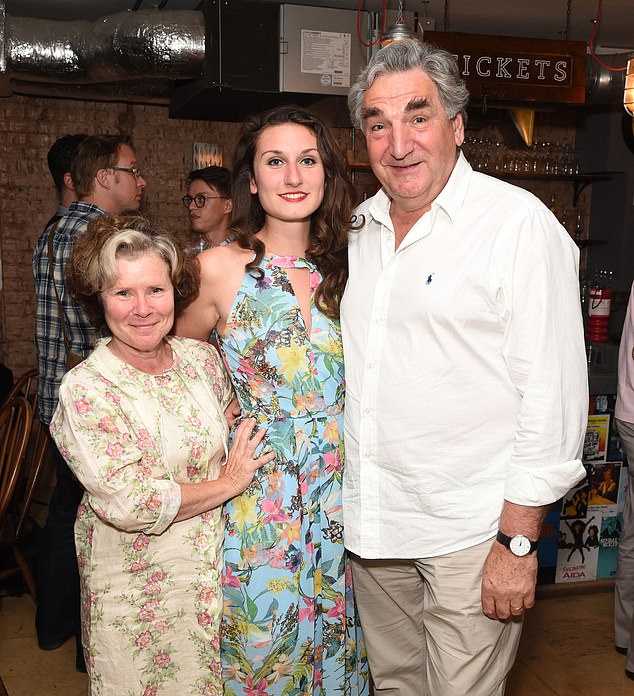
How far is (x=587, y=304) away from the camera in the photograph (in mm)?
5852

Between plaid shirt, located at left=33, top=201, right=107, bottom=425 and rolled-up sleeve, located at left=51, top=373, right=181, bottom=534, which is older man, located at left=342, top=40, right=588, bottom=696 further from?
plaid shirt, located at left=33, top=201, right=107, bottom=425

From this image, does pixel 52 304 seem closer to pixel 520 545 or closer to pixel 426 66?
pixel 426 66

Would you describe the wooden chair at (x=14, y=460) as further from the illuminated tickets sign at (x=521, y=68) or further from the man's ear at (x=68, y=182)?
the illuminated tickets sign at (x=521, y=68)

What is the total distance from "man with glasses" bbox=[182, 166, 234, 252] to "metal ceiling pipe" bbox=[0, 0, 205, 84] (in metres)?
0.59

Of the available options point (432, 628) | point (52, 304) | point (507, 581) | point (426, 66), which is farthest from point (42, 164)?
point (507, 581)

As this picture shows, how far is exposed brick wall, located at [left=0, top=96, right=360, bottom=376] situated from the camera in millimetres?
5598

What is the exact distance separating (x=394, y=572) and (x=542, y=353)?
0.77 meters

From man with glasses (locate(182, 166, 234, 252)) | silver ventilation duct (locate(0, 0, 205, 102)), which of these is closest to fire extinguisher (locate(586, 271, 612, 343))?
man with glasses (locate(182, 166, 234, 252))

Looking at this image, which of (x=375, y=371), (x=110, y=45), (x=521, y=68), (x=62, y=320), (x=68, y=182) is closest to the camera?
(x=375, y=371)

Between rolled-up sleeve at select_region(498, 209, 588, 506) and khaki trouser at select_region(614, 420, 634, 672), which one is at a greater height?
rolled-up sleeve at select_region(498, 209, 588, 506)

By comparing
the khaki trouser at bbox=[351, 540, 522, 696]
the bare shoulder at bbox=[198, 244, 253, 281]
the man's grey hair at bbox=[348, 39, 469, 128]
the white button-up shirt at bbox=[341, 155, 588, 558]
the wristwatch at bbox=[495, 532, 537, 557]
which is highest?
the man's grey hair at bbox=[348, 39, 469, 128]

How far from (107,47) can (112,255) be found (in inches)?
116

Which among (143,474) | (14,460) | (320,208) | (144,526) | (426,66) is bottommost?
(14,460)

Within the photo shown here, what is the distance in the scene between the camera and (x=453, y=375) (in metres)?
1.84
